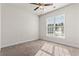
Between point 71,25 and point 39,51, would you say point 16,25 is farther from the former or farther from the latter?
point 71,25

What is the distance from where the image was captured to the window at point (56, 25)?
207 inches

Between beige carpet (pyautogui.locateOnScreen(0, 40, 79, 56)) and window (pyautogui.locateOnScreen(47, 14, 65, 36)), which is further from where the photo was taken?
window (pyautogui.locateOnScreen(47, 14, 65, 36))

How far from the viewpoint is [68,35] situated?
4.67 m

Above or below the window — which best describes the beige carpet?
below

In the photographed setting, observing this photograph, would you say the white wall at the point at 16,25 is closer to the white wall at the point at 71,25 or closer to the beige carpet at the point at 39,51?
the beige carpet at the point at 39,51

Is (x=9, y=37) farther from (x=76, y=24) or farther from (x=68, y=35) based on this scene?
(x=76, y=24)

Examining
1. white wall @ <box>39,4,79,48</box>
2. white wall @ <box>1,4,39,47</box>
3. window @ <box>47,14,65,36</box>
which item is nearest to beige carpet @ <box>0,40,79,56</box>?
white wall @ <box>39,4,79,48</box>

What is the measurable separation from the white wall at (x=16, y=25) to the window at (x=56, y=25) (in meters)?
1.27

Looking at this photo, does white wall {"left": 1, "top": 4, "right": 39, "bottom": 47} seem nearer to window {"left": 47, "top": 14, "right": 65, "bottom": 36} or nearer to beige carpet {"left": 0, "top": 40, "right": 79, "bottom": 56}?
beige carpet {"left": 0, "top": 40, "right": 79, "bottom": 56}

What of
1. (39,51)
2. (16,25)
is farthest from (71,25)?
(16,25)

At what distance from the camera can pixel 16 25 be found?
488cm

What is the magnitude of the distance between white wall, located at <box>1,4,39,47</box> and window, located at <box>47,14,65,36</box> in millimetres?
1269

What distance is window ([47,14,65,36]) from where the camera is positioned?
5.27m

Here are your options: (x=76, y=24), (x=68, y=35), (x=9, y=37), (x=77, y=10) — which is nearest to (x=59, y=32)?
(x=68, y=35)
